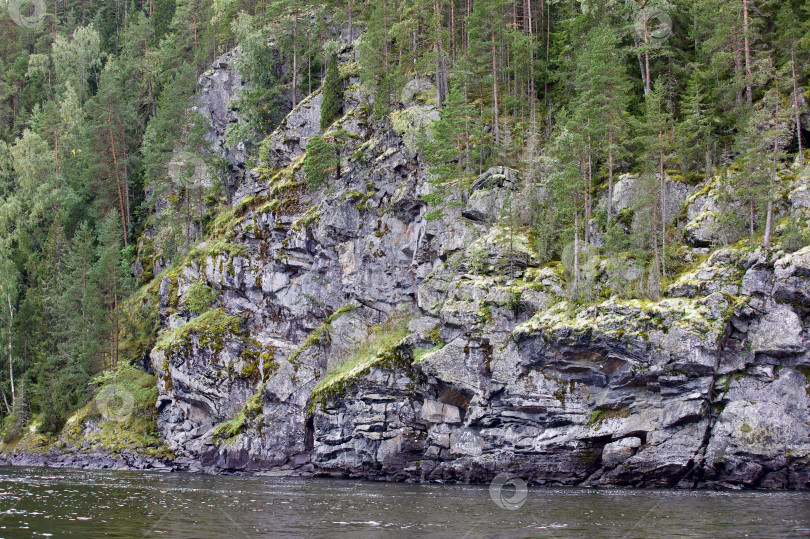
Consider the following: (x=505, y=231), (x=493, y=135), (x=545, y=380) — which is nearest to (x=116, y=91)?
(x=493, y=135)

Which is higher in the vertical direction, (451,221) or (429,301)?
(451,221)

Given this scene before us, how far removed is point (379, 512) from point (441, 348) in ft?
47.4

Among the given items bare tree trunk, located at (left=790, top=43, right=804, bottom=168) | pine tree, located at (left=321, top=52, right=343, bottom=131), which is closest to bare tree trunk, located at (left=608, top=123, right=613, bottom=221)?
bare tree trunk, located at (left=790, top=43, right=804, bottom=168)

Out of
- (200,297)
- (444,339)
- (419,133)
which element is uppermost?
(419,133)

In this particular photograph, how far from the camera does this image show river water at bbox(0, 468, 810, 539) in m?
17.5

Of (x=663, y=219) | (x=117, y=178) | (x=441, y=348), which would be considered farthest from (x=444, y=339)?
(x=117, y=178)

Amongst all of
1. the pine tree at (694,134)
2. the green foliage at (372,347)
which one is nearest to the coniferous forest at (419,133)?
the pine tree at (694,134)

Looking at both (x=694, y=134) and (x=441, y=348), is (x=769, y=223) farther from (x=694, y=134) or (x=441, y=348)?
(x=441, y=348)

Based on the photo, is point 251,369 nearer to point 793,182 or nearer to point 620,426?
point 620,426

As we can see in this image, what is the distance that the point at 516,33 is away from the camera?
47.2 m

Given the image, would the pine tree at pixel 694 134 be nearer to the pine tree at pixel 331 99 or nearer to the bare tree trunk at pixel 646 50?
the bare tree trunk at pixel 646 50

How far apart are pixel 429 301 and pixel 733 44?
26.3 metres

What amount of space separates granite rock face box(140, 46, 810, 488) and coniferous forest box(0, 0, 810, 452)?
202 cm

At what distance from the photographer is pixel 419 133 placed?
46094 millimetres
